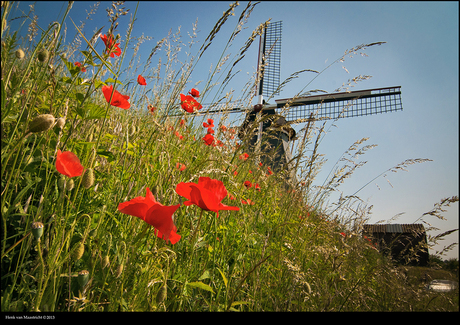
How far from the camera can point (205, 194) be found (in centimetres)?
83

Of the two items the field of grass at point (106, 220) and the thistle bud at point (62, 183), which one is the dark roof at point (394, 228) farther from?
the thistle bud at point (62, 183)

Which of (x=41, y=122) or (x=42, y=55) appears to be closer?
(x=41, y=122)

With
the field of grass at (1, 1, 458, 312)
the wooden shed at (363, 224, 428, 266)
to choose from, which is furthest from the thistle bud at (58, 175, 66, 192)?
the wooden shed at (363, 224, 428, 266)

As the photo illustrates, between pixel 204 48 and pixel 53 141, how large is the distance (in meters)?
1.07

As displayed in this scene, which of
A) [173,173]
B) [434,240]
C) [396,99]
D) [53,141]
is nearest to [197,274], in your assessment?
[173,173]

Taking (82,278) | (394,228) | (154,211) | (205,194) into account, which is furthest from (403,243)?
(394,228)

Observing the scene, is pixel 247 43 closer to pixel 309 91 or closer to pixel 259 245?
pixel 309 91

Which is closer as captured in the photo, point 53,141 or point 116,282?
point 116,282

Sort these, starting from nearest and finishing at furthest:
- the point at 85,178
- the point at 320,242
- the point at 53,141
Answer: the point at 85,178
the point at 53,141
the point at 320,242

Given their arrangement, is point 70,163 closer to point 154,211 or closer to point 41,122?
point 41,122

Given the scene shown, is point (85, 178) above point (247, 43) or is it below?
below

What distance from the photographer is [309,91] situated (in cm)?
201

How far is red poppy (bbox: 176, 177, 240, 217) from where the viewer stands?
84cm

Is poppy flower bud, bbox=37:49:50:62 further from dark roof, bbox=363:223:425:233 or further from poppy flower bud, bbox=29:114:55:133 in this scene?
dark roof, bbox=363:223:425:233
